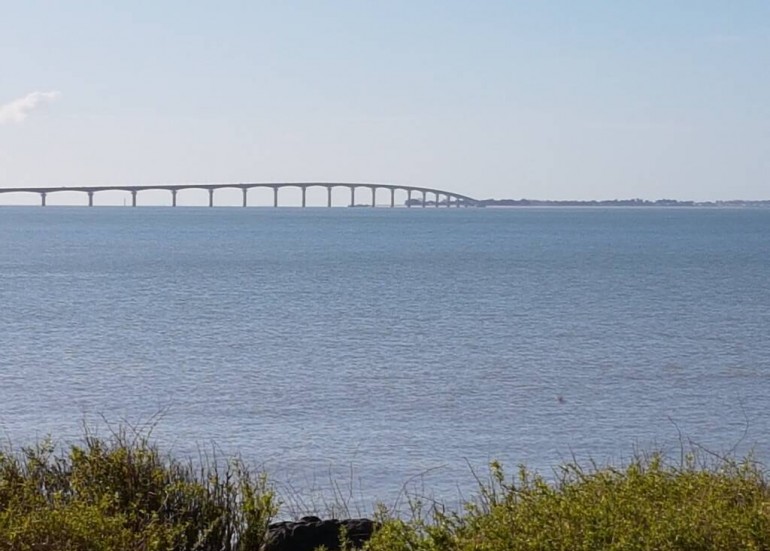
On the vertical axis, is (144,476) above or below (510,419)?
above

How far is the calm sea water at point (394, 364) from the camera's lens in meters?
19.1

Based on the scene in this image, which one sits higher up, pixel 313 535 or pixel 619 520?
pixel 619 520

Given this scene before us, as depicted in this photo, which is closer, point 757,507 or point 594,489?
point 757,507

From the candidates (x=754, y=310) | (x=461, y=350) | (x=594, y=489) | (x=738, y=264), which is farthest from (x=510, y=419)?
(x=738, y=264)

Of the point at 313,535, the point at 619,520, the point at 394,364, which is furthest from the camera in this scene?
the point at 394,364

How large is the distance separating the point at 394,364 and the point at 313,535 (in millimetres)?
20903

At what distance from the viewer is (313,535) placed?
8391 millimetres

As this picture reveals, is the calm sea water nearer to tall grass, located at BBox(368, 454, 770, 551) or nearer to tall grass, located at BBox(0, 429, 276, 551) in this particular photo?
tall grass, located at BBox(0, 429, 276, 551)

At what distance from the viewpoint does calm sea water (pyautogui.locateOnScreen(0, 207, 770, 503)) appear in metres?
19.1

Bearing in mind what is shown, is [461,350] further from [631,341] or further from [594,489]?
[594,489]

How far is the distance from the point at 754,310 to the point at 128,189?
138467 mm

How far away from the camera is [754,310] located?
1767 inches

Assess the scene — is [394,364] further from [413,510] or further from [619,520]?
[619,520]

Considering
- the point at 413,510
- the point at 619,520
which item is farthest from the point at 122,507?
the point at 619,520
